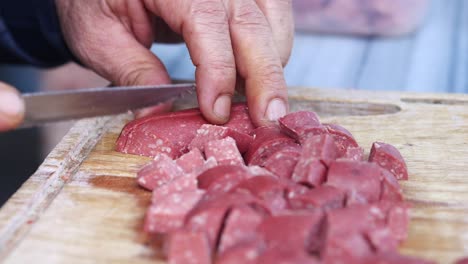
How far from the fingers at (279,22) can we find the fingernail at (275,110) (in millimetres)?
608

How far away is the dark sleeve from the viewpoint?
395 centimetres

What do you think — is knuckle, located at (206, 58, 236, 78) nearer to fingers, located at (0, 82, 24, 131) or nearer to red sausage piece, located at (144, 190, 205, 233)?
red sausage piece, located at (144, 190, 205, 233)

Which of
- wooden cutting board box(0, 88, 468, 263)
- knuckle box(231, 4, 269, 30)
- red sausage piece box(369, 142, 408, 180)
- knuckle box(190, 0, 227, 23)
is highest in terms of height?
knuckle box(190, 0, 227, 23)

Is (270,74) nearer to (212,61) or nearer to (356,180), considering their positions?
(212,61)

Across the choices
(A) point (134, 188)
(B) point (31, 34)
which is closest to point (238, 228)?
(A) point (134, 188)

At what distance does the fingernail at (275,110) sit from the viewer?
2850 mm

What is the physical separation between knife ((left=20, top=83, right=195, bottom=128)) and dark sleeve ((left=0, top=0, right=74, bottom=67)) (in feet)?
4.27

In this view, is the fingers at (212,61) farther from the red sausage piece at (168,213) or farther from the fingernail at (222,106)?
the red sausage piece at (168,213)

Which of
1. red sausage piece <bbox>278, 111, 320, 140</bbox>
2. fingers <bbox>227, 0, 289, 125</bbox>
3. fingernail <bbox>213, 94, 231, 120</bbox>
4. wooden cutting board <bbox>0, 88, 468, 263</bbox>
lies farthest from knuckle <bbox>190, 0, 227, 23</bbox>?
wooden cutting board <bbox>0, 88, 468, 263</bbox>

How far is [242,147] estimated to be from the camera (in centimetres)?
275

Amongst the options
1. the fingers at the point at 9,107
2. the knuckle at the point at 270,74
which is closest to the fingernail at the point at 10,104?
the fingers at the point at 9,107

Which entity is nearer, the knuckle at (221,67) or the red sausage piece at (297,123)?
the red sausage piece at (297,123)

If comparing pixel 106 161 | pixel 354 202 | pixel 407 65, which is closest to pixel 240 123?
pixel 106 161

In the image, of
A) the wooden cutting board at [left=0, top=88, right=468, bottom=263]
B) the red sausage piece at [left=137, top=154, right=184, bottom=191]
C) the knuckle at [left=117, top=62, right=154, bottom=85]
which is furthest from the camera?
the knuckle at [left=117, top=62, right=154, bottom=85]
